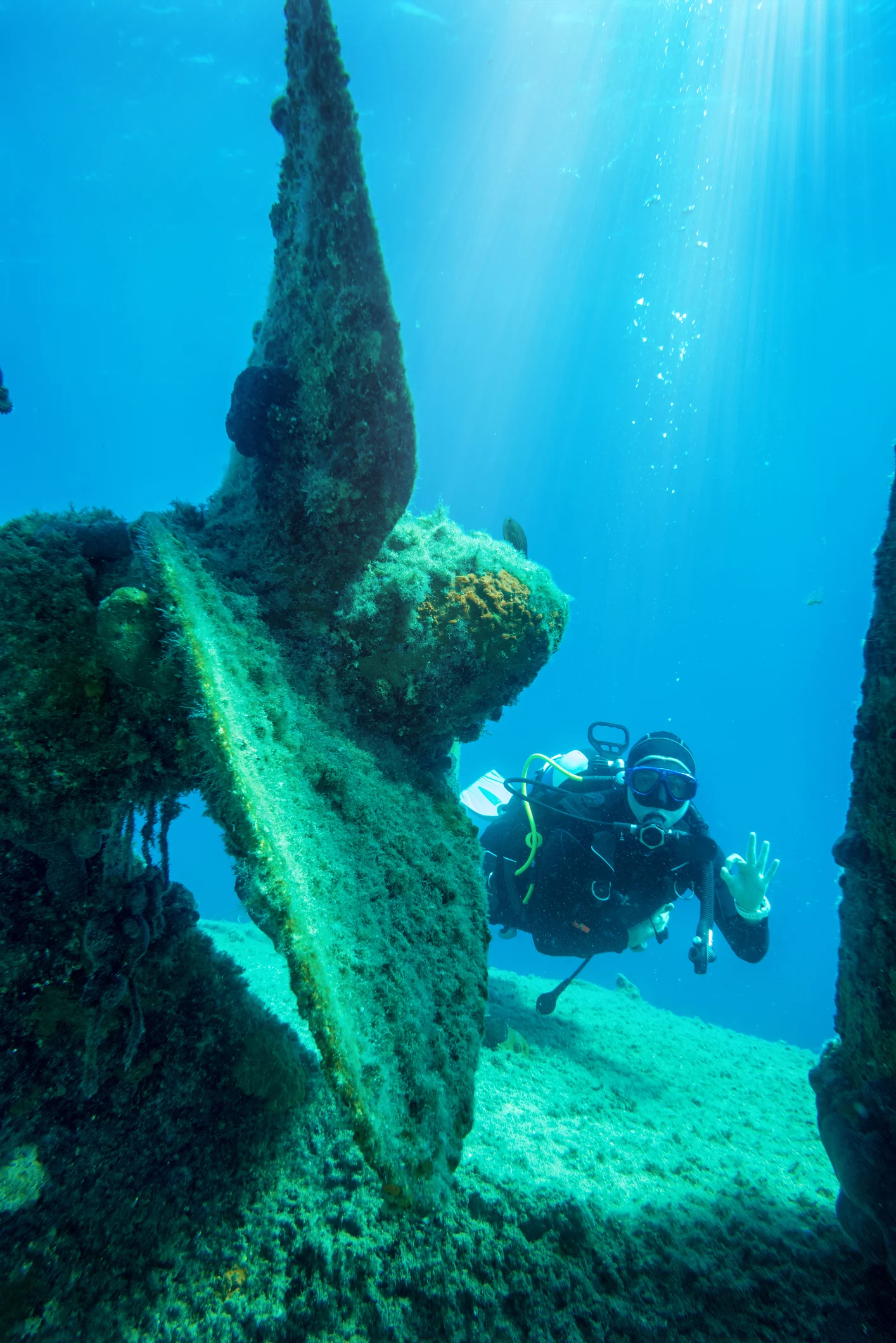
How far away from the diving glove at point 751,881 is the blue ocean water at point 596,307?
8.76 feet

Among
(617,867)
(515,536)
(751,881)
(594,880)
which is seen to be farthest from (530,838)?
(515,536)

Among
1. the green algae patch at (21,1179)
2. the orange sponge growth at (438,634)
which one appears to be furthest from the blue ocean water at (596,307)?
the green algae patch at (21,1179)

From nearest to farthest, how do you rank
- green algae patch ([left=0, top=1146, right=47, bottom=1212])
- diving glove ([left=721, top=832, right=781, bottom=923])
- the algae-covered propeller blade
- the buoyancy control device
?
green algae patch ([left=0, top=1146, right=47, bottom=1212]) → the algae-covered propeller blade → diving glove ([left=721, top=832, right=781, bottom=923]) → the buoyancy control device

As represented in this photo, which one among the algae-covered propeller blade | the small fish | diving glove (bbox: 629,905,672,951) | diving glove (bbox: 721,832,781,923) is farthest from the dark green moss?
diving glove (bbox: 629,905,672,951)

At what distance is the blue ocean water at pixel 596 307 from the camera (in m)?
32.1

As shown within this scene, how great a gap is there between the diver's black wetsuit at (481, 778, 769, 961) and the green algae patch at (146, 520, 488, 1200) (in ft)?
17.1

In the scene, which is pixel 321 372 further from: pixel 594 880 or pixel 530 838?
pixel 594 880

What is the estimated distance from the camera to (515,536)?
4.85 meters

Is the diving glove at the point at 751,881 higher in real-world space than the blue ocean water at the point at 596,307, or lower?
lower

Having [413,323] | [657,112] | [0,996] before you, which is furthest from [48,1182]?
[413,323]

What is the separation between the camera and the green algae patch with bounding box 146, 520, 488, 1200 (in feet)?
4.09

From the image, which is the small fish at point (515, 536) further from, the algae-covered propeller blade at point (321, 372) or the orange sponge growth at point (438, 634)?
Answer: the algae-covered propeller blade at point (321, 372)

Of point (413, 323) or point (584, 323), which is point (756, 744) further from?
point (413, 323)

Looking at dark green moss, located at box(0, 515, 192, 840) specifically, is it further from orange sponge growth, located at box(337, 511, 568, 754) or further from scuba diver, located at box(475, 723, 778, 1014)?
scuba diver, located at box(475, 723, 778, 1014)
